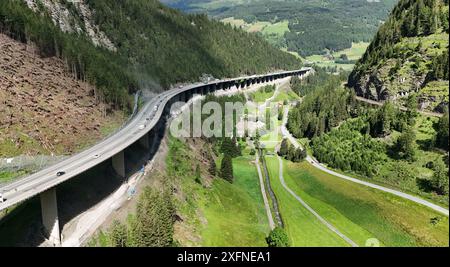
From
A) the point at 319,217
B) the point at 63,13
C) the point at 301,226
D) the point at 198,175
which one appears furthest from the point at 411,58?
the point at 63,13

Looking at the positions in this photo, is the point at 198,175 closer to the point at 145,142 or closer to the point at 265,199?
the point at 145,142

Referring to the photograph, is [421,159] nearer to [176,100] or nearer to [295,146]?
[295,146]

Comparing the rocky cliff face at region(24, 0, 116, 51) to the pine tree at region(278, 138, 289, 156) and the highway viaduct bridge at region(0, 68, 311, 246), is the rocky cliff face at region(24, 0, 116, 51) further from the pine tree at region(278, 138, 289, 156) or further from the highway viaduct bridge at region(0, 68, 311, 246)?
the pine tree at region(278, 138, 289, 156)

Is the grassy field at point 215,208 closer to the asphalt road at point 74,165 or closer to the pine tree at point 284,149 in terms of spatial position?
the asphalt road at point 74,165

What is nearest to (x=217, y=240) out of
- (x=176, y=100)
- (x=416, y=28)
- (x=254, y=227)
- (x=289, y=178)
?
(x=254, y=227)

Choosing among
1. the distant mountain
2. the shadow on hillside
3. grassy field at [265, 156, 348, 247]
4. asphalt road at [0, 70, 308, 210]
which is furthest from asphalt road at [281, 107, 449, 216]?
the shadow on hillside

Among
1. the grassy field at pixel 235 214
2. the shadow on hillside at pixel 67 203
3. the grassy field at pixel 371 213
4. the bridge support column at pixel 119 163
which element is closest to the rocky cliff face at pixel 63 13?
the shadow on hillside at pixel 67 203

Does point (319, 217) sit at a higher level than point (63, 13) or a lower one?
lower
